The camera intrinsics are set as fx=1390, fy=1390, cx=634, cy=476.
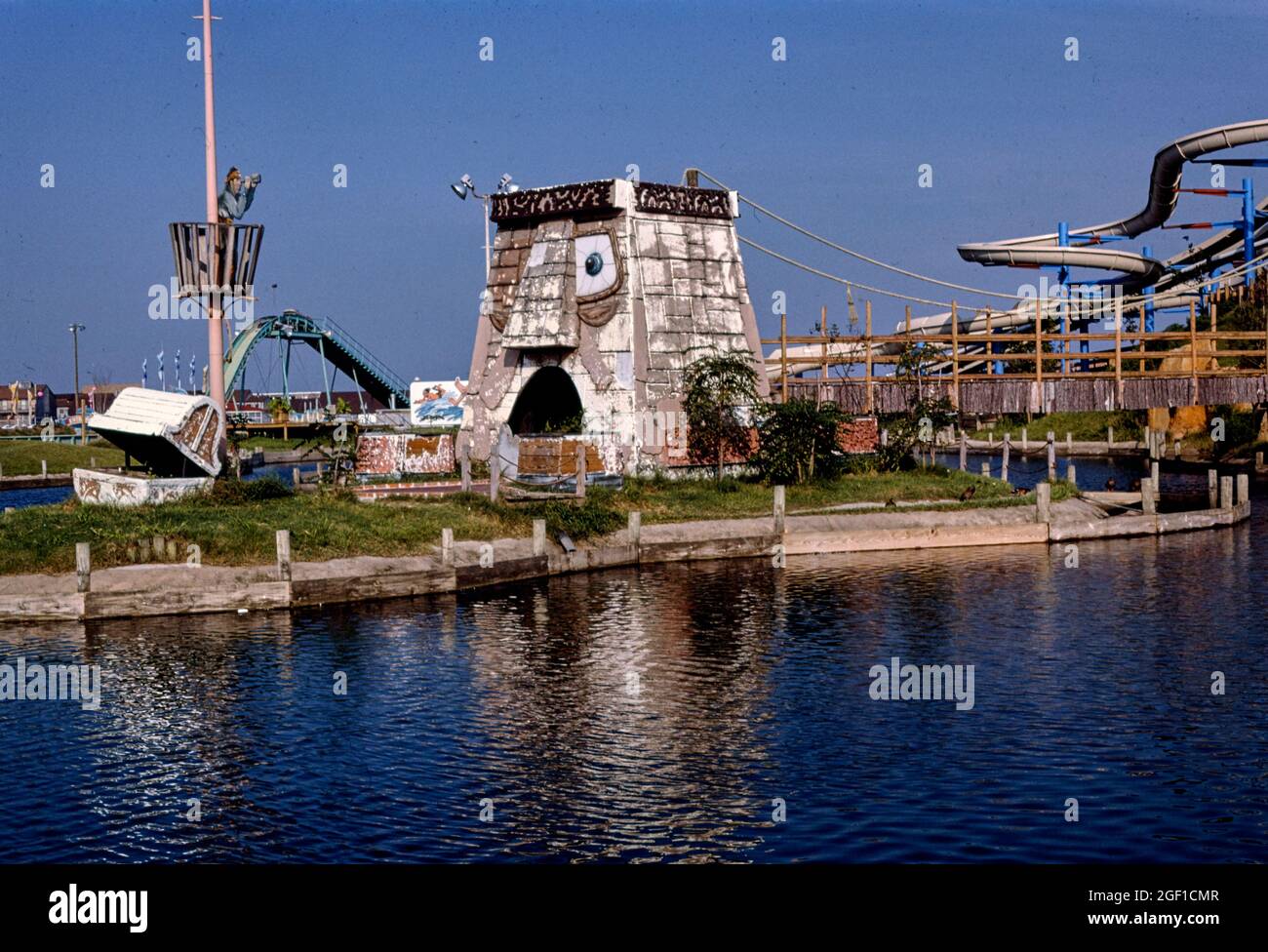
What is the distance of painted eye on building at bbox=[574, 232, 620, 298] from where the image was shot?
1984 inches

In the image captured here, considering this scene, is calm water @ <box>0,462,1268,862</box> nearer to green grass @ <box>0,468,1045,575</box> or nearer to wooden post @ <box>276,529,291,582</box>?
wooden post @ <box>276,529,291,582</box>

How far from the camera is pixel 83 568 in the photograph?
105 ft

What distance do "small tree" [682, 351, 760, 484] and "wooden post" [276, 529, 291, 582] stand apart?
19381 millimetres

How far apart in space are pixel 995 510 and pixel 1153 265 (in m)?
50.8

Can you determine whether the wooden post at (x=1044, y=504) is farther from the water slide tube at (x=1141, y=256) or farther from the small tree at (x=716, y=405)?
the water slide tube at (x=1141, y=256)

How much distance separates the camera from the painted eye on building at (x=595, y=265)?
165 feet

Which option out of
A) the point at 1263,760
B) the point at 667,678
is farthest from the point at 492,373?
the point at 1263,760

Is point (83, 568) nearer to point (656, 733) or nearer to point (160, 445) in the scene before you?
point (160, 445)

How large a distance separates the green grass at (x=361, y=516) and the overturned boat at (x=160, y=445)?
1003mm

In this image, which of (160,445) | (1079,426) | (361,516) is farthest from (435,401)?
(361,516)

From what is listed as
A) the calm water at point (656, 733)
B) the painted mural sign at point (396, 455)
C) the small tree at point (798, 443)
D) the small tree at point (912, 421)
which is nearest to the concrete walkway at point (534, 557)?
the calm water at point (656, 733)

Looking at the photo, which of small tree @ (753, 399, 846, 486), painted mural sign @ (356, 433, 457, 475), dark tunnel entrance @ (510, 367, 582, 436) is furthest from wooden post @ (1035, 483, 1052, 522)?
painted mural sign @ (356, 433, 457, 475)

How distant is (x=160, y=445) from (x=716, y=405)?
19.4 m

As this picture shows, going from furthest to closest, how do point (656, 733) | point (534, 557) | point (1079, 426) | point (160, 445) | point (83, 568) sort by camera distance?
A: point (1079, 426) < point (160, 445) < point (534, 557) < point (83, 568) < point (656, 733)
